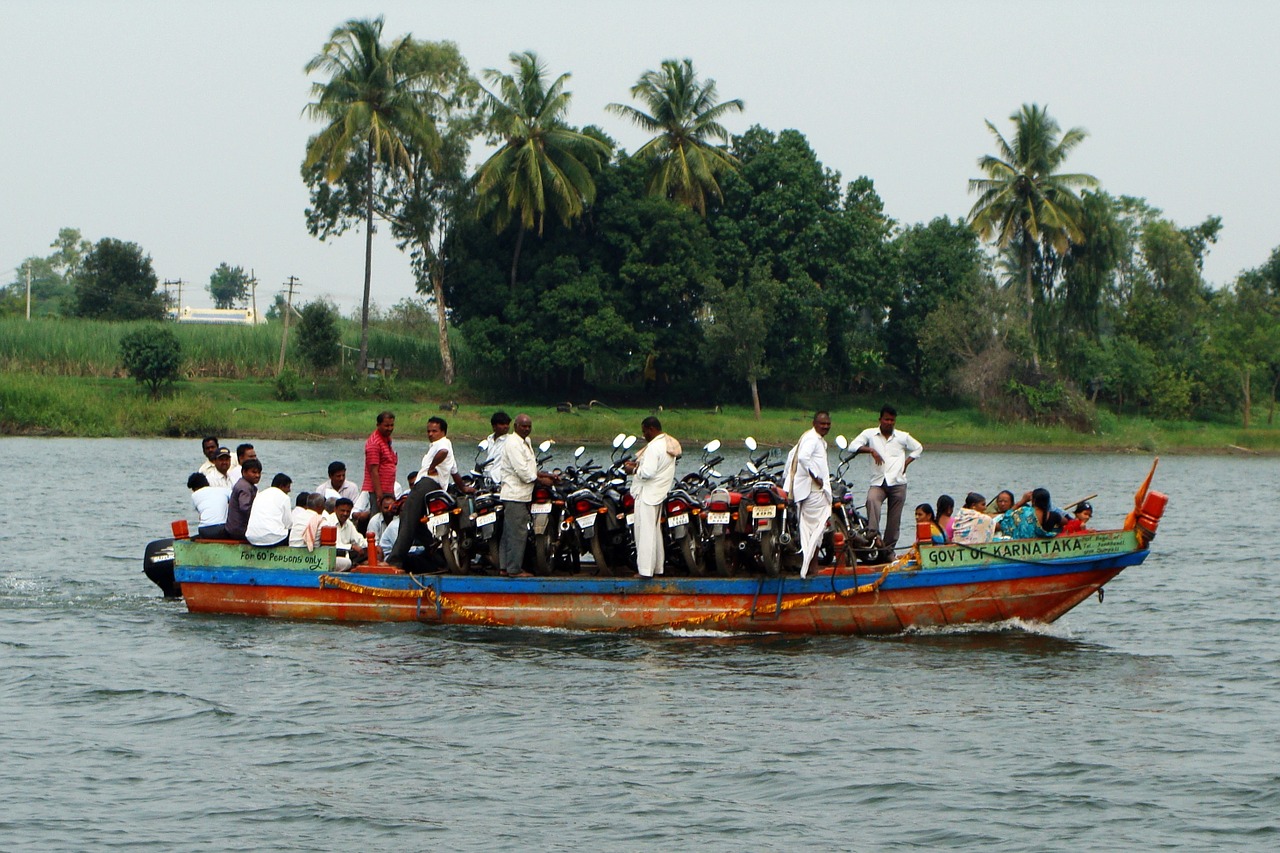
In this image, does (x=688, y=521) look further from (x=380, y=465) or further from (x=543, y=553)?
(x=380, y=465)

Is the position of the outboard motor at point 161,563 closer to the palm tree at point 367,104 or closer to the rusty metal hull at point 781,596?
the rusty metal hull at point 781,596

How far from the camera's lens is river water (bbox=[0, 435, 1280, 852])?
9984 millimetres

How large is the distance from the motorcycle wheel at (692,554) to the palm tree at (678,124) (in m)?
42.0

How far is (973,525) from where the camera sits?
1498 cm

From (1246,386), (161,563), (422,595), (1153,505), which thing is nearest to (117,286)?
(1246,386)

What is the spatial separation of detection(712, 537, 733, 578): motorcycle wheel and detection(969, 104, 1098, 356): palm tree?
43.8m

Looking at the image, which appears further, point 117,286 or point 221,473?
point 117,286

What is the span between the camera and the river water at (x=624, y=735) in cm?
998

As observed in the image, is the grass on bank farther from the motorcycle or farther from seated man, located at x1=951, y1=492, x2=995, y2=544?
the motorcycle

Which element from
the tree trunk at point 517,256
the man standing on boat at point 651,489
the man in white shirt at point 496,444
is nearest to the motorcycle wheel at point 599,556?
the man standing on boat at point 651,489

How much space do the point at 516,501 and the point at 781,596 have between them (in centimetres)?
269

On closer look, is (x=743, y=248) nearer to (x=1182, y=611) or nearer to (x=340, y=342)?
(x=340, y=342)

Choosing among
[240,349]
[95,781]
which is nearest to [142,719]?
[95,781]

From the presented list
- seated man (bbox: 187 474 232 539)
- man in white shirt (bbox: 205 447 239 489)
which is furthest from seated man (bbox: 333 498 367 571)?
man in white shirt (bbox: 205 447 239 489)
